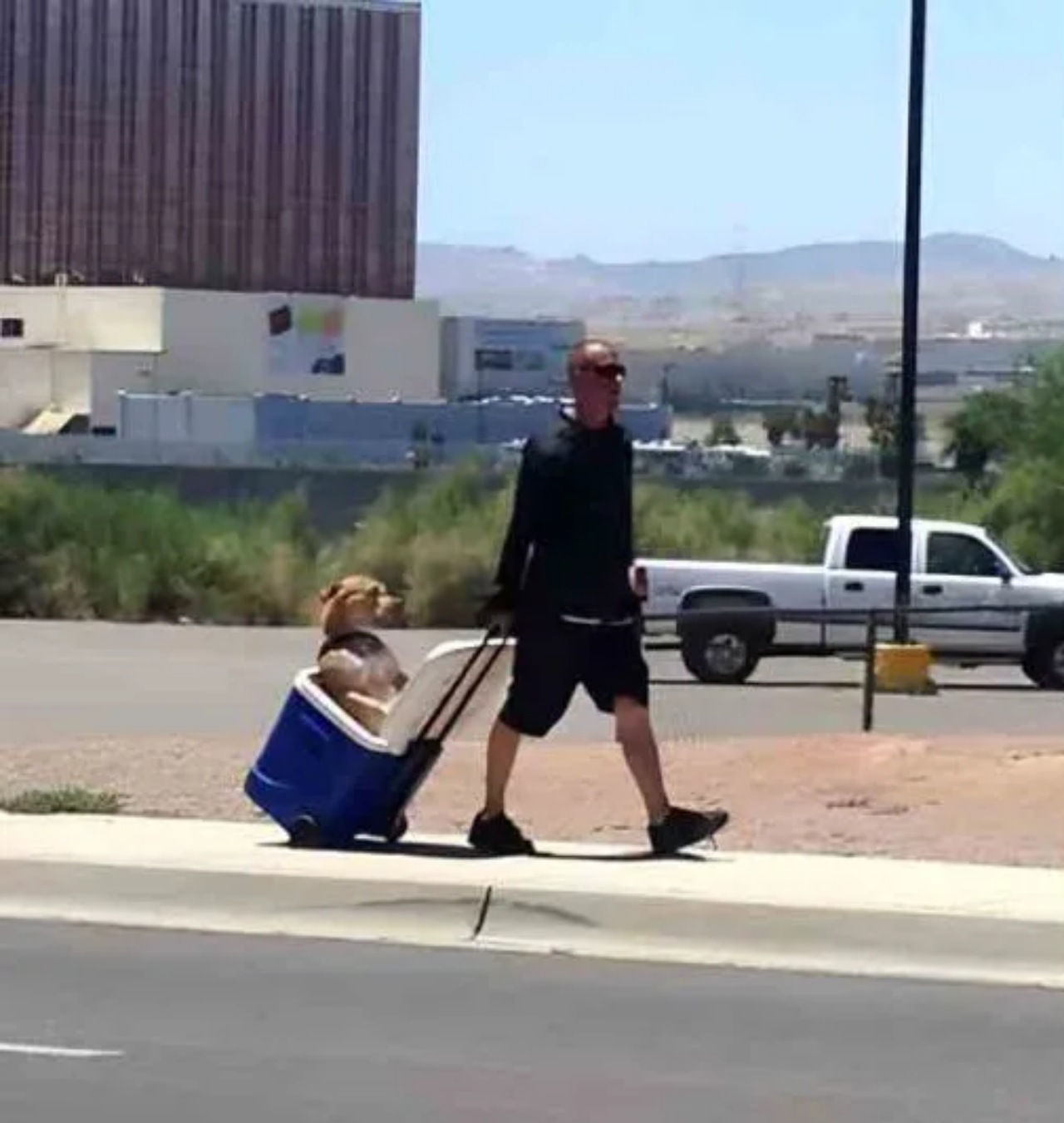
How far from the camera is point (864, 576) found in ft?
116

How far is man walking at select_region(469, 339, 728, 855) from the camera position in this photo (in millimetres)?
13172

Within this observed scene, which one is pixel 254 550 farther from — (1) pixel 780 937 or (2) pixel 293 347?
(2) pixel 293 347

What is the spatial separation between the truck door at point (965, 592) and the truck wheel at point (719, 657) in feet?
6.48

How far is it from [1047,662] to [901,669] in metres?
3.21

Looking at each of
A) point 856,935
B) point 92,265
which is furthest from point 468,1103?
point 92,265

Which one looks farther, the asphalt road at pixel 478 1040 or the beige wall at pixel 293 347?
the beige wall at pixel 293 347

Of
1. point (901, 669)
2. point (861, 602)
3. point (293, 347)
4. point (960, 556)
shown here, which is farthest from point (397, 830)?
point (293, 347)

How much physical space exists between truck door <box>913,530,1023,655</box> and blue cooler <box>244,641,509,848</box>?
790 inches

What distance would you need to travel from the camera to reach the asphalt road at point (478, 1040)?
926 cm

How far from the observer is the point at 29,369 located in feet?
356

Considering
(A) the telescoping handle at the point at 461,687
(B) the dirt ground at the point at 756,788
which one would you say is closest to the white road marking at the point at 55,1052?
(A) the telescoping handle at the point at 461,687

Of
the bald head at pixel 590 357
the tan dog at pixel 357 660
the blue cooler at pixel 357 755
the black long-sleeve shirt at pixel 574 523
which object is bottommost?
the blue cooler at pixel 357 755

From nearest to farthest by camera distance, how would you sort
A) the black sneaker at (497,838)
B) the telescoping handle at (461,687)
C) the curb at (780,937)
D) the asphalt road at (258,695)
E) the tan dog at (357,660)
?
1. the curb at (780,937)
2. the telescoping handle at (461,687)
3. the black sneaker at (497,838)
4. the tan dog at (357,660)
5. the asphalt road at (258,695)

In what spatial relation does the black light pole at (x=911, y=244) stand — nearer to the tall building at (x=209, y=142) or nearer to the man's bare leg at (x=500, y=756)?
the man's bare leg at (x=500, y=756)
